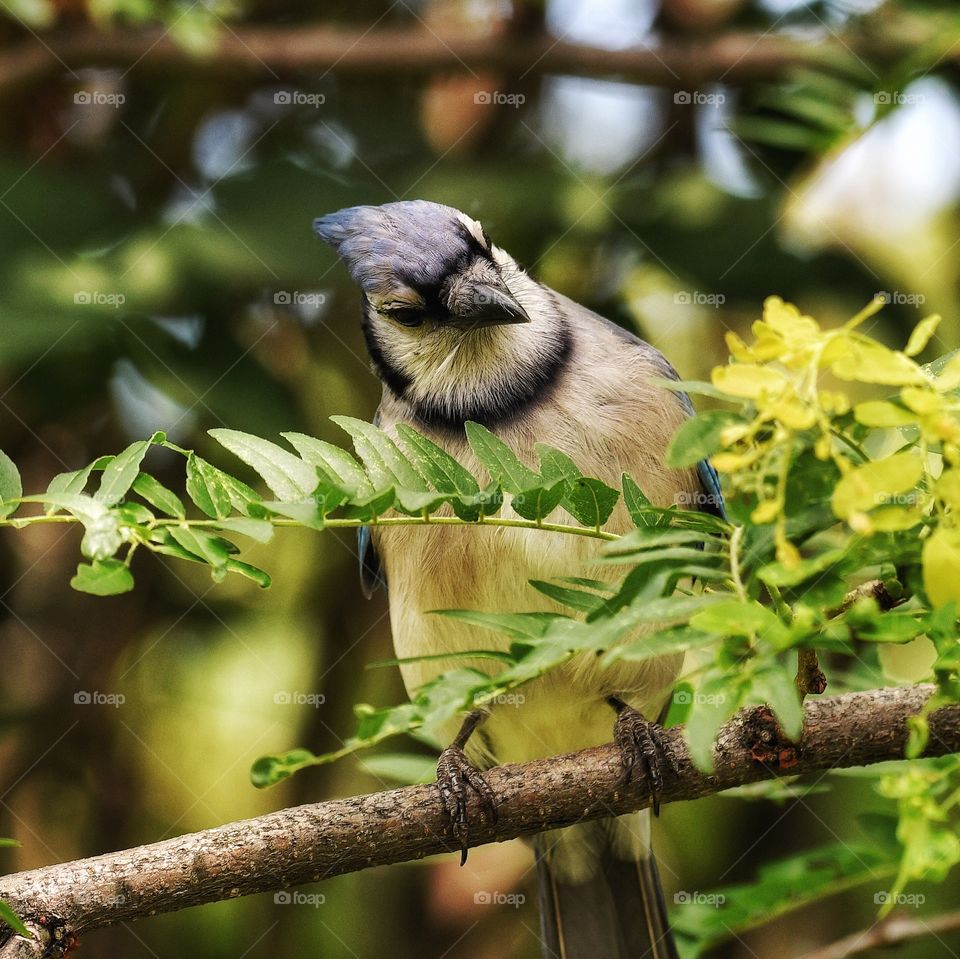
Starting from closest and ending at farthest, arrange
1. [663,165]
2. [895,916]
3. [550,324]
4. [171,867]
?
1. [171,867]
2. [550,324]
3. [895,916]
4. [663,165]

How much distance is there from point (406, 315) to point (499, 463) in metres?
1.48

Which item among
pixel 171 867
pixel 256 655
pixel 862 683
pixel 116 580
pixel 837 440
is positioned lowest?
pixel 256 655

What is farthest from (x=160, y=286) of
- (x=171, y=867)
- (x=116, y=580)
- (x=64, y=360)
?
(x=116, y=580)

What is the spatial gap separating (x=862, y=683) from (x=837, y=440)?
146 cm

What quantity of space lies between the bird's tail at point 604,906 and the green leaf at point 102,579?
7.89 ft

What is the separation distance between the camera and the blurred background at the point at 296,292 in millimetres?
4266

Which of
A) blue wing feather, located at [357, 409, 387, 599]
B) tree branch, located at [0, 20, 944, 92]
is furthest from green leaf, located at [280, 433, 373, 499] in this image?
tree branch, located at [0, 20, 944, 92]

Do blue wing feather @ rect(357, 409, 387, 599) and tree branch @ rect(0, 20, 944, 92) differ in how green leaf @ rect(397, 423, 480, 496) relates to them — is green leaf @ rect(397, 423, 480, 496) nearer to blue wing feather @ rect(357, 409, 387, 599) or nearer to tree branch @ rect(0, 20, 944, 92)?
blue wing feather @ rect(357, 409, 387, 599)

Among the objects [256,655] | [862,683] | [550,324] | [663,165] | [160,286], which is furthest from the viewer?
[663,165]

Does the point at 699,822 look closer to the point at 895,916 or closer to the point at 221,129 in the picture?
the point at 895,916

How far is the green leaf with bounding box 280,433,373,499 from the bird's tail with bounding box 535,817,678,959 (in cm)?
222

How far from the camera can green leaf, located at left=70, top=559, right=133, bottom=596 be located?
1.60 meters

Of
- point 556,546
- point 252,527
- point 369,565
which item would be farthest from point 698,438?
point 369,565

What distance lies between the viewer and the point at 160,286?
4129 millimetres
